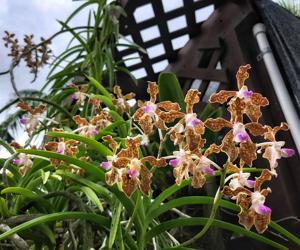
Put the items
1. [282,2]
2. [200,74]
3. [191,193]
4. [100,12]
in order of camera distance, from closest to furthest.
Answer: [191,193] < [100,12] < [200,74] < [282,2]

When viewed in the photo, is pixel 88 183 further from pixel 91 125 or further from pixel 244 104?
pixel 244 104

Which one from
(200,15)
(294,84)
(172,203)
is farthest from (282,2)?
(172,203)

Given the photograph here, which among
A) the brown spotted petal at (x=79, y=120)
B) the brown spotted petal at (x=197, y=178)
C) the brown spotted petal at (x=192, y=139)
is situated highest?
the brown spotted petal at (x=79, y=120)

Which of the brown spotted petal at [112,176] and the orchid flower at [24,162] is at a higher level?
the orchid flower at [24,162]

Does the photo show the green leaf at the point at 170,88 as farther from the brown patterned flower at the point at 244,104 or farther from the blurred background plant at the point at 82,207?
the brown patterned flower at the point at 244,104

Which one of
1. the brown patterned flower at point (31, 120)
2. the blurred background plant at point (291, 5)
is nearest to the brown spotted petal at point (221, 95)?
the brown patterned flower at point (31, 120)

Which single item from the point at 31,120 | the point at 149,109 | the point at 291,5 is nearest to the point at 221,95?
the point at 149,109

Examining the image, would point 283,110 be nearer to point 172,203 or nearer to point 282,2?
point 172,203
